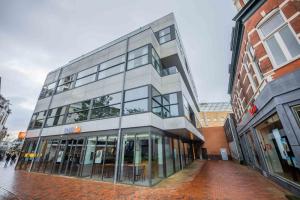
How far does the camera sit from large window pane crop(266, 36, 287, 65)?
580cm

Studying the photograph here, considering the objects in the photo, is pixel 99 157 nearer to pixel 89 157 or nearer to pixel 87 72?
pixel 89 157

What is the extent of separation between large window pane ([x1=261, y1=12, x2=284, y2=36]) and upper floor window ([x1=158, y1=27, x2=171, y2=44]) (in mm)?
8126

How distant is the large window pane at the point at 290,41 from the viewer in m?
5.29

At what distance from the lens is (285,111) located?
5309mm

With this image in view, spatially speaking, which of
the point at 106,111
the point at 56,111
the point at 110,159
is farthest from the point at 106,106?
the point at 56,111

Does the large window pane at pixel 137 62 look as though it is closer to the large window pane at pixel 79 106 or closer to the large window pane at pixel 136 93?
the large window pane at pixel 136 93

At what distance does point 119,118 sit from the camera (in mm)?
9711

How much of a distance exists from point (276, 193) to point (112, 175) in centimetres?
861

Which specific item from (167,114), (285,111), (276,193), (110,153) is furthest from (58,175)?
(285,111)

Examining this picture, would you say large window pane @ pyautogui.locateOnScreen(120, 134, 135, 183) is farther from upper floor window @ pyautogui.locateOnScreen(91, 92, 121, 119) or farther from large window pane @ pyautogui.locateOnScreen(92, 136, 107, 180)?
upper floor window @ pyautogui.locateOnScreen(91, 92, 121, 119)

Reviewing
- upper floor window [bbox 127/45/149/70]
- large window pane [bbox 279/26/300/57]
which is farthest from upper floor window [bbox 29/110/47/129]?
large window pane [bbox 279/26/300/57]

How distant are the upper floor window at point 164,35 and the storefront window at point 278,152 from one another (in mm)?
10744

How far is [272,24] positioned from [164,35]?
9290mm

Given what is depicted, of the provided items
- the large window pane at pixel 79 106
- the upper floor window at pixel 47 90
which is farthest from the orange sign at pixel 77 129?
the upper floor window at pixel 47 90
